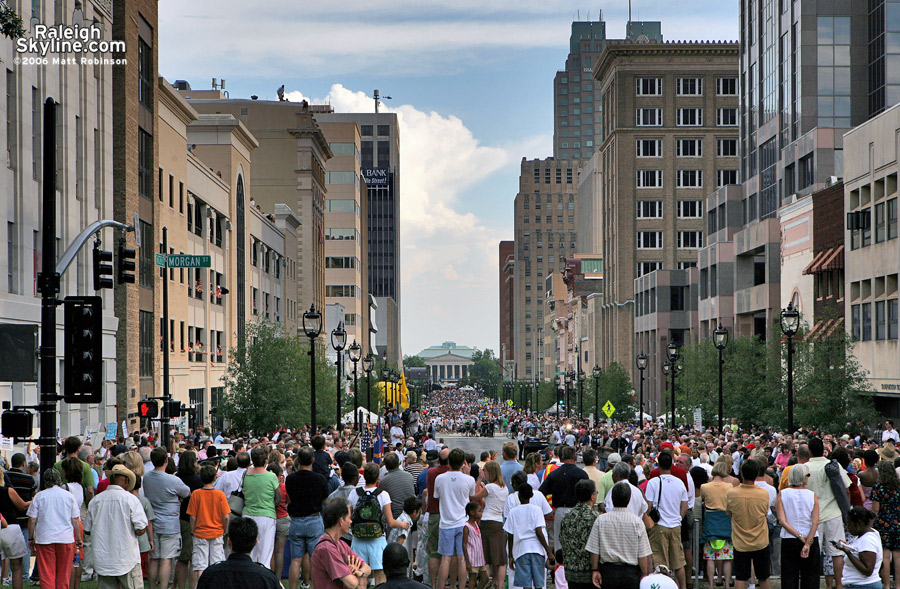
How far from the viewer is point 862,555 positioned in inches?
417

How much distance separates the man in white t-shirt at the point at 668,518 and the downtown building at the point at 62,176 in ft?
58.8

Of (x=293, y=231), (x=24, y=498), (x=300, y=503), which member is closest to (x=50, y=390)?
(x=24, y=498)

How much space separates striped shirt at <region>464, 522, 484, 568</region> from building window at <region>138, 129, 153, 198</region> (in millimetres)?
32413

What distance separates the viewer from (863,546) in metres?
10.6

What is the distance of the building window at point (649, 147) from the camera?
120 m

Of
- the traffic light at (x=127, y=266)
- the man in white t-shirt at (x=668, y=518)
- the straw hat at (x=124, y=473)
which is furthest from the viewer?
the traffic light at (x=127, y=266)

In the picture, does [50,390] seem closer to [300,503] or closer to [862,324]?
[300,503]

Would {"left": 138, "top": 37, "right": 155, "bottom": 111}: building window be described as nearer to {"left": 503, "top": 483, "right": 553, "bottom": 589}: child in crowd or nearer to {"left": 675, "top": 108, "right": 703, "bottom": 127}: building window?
{"left": 503, "top": 483, "right": 553, "bottom": 589}: child in crowd

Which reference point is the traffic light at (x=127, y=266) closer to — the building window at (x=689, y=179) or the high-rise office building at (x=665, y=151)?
the high-rise office building at (x=665, y=151)

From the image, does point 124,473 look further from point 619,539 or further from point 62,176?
point 62,176

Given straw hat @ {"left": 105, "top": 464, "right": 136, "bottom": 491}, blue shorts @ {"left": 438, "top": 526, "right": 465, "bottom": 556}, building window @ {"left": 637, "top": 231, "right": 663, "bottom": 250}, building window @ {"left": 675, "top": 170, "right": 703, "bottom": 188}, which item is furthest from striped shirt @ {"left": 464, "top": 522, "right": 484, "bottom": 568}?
building window @ {"left": 675, "top": 170, "right": 703, "bottom": 188}

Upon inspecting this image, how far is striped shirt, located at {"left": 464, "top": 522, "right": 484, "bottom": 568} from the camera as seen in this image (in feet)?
45.0

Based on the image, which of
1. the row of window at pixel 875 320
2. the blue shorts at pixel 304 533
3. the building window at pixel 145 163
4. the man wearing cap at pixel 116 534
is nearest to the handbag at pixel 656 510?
the blue shorts at pixel 304 533

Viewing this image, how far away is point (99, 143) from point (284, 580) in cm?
2603
